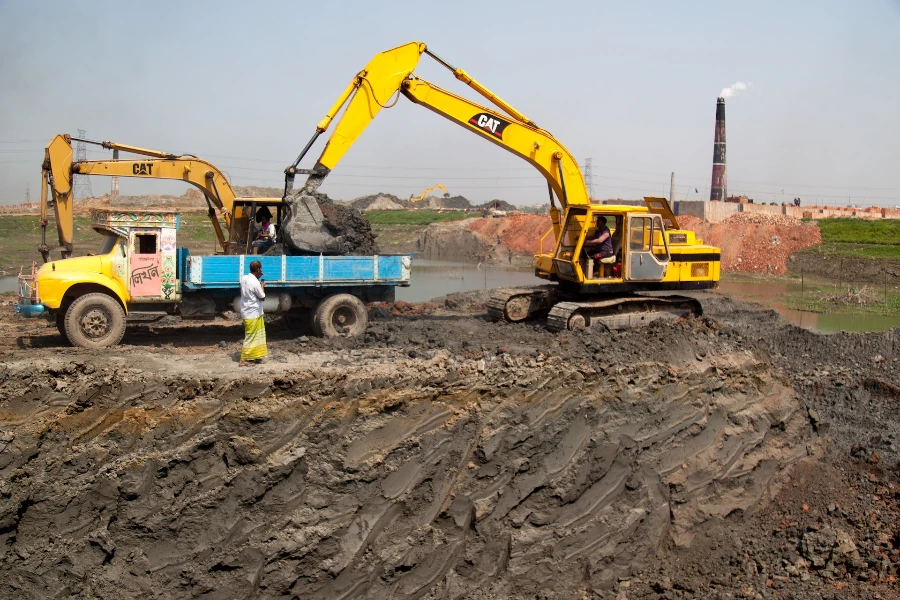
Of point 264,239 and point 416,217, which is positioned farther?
point 416,217

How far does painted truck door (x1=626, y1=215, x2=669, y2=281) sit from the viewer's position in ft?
37.1

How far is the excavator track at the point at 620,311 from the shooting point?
35.4ft

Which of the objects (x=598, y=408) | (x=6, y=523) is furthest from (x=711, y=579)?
(x=6, y=523)

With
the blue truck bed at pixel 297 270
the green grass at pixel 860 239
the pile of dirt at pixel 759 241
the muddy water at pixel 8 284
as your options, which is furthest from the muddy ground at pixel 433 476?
the green grass at pixel 860 239

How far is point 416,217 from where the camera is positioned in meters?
53.6

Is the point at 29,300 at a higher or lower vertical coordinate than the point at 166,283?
lower

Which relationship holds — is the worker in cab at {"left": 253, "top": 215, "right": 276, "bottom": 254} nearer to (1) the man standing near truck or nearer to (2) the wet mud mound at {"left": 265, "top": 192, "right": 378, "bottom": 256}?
(2) the wet mud mound at {"left": 265, "top": 192, "right": 378, "bottom": 256}

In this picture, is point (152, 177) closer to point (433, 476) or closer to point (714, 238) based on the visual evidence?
point (433, 476)

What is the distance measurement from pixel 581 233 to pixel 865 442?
16.6ft

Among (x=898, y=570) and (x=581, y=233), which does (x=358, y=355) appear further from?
(x=898, y=570)

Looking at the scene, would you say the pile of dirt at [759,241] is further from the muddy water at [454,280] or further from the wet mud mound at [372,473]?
the wet mud mound at [372,473]

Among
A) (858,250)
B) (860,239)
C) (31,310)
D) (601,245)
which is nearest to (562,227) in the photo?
(601,245)

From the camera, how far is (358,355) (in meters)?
8.88

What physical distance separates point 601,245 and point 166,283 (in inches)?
265
